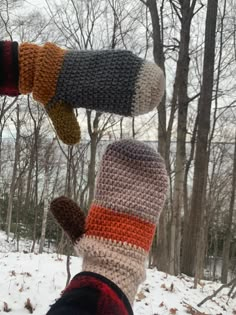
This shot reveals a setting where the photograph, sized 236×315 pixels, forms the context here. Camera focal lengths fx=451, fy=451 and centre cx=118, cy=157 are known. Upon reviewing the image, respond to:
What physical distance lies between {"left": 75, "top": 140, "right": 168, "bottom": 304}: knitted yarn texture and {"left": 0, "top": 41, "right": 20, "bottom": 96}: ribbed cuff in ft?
0.72

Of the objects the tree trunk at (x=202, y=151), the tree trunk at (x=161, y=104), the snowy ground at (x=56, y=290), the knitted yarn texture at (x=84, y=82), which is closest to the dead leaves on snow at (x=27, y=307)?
the snowy ground at (x=56, y=290)

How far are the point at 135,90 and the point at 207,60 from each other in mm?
6784

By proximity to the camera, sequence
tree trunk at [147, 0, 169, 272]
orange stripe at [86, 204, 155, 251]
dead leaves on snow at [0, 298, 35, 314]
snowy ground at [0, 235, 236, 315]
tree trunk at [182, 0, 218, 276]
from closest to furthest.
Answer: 1. orange stripe at [86, 204, 155, 251]
2. dead leaves on snow at [0, 298, 35, 314]
3. snowy ground at [0, 235, 236, 315]
4. tree trunk at [182, 0, 218, 276]
5. tree trunk at [147, 0, 169, 272]

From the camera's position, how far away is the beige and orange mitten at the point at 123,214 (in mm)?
801

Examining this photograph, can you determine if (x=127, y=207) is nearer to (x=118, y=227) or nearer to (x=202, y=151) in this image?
(x=118, y=227)

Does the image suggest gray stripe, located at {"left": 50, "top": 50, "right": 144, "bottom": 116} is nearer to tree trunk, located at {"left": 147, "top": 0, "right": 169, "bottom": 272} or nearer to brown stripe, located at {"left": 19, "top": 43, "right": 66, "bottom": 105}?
brown stripe, located at {"left": 19, "top": 43, "right": 66, "bottom": 105}

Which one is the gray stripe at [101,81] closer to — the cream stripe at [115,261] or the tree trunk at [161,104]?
the cream stripe at [115,261]

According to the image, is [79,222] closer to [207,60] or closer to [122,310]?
[122,310]

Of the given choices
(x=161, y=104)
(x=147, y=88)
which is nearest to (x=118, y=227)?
(x=147, y=88)

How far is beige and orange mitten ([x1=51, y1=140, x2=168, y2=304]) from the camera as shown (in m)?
0.80

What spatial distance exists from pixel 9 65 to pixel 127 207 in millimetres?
329

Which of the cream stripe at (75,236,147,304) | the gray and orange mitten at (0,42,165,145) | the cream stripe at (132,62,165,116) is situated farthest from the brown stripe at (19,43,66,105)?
the cream stripe at (75,236,147,304)

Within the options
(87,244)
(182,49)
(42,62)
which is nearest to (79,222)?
(87,244)

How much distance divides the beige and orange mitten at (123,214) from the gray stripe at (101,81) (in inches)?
4.3
